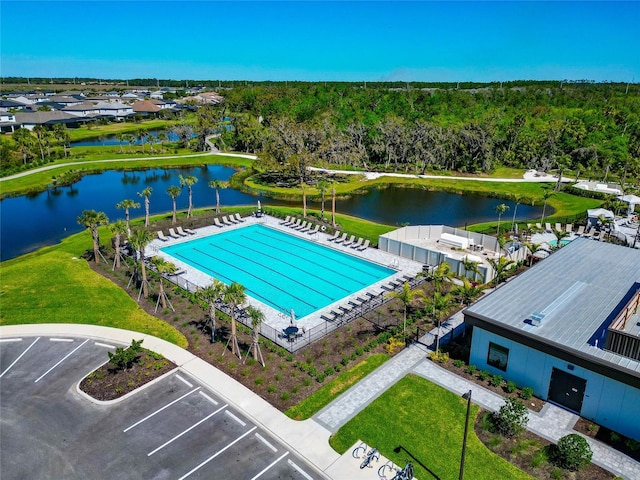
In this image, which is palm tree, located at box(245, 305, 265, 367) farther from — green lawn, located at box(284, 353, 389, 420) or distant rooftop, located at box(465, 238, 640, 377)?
distant rooftop, located at box(465, 238, 640, 377)

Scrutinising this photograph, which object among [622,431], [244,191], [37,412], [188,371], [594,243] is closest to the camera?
[622,431]

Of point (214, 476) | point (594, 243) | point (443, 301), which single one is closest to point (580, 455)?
point (443, 301)

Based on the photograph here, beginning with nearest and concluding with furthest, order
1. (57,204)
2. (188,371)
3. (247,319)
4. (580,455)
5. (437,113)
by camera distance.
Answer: (580,455) → (188,371) → (247,319) → (57,204) → (437,113)

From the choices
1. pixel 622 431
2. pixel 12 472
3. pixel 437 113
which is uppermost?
pixel 437 113

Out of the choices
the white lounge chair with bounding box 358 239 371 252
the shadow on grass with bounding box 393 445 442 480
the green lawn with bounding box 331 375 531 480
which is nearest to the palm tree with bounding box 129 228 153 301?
the white lounge chair with bounding box 358 239 371 252

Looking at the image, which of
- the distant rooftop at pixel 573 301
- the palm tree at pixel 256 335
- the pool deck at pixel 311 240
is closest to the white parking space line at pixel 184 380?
the palm tree at pixel 256 335

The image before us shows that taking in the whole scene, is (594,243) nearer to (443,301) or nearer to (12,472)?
(443,301)

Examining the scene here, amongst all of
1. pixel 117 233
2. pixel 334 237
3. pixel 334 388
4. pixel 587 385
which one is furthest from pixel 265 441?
pixel 334 237

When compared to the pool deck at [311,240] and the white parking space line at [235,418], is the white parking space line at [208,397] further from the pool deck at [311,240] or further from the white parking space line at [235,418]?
the pool deck at [311,240]

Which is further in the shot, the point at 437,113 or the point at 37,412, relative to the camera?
the point at 437,113
